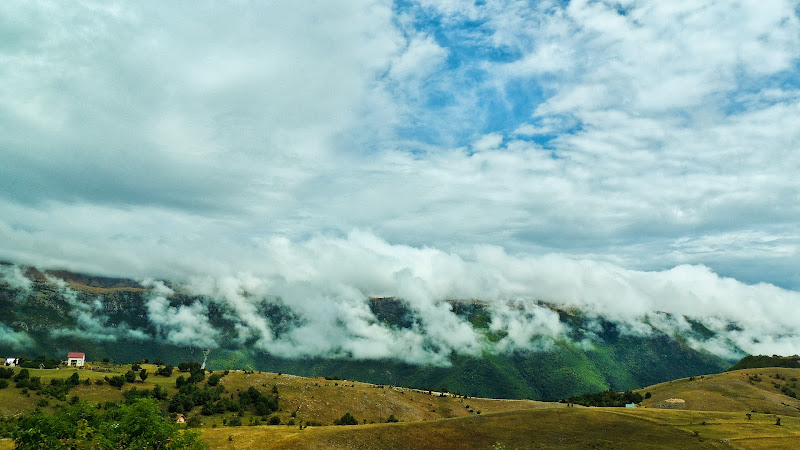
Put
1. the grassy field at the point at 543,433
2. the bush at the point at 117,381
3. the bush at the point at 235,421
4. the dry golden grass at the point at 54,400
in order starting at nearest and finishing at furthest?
the grassy field at the point at 543,433 < the bush at the point at 235,421 < the dry golden grass at the point at 54,400 < the bush at the point at 117,381

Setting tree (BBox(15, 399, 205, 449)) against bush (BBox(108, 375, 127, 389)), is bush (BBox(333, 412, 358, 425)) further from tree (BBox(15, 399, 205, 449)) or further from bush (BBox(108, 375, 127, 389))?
tree (BBox(15, 399, 205, 449))

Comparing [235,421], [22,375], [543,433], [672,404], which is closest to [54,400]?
[22,375]

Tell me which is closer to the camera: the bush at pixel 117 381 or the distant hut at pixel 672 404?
the distant hut at pixel 672 404

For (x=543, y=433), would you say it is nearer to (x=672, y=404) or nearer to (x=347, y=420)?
(x=347, y=420)

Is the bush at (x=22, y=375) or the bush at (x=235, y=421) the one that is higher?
the bush at (x=22, y=375)

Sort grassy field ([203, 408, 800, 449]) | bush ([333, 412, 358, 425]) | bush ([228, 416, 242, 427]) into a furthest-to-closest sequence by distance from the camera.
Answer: bush ([333, 412, 358, 425]), bush ([228, 416, 242, 427]), grassy field ([203, 408, 800, 449])

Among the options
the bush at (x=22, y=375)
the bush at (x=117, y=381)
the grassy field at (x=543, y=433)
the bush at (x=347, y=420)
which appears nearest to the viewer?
the grassy field at (x=543, y=433)

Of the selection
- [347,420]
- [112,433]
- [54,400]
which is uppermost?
[112,433]

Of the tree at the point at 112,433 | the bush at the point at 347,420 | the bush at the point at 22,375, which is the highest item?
the tree at the point at 112,433

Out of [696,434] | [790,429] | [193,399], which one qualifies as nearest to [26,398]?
[193,399]

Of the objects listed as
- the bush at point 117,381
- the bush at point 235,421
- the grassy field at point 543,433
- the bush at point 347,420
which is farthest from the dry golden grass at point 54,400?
the grassy field at point 543,433

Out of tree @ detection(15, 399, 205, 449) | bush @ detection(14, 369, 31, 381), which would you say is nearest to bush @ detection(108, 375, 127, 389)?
bush @ detection(14, 369, 31, 381)

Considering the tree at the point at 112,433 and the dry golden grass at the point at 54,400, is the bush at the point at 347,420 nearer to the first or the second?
the dry golden grass at the point at 54,400

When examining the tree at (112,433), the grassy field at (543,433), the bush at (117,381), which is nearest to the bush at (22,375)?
the bush at (117,381)
